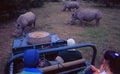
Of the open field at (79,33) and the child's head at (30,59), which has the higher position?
the child's head at (30,59)

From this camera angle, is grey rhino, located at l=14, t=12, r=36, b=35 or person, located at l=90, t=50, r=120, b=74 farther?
grey rhino, located at l=14, t=12, r=36, b=35

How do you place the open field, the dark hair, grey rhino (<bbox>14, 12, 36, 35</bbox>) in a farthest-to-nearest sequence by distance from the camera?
1. grey rhino (<bbox>14, 12, 36, 35</bbox>)
2. the open field
3. the dark hair

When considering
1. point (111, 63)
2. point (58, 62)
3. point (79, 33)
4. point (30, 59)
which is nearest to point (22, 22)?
point (79, 33)

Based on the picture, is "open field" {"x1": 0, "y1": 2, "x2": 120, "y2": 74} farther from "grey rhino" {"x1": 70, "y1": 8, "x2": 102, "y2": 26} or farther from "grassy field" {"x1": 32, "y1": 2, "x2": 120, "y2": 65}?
"grey rhino" {"x1": 70, "y1": 8, "x2": 102, "y2": 26}

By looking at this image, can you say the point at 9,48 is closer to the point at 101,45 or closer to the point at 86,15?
the point at 101,45

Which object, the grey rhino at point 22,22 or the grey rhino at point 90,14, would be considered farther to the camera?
the grey rhino at point 90,14

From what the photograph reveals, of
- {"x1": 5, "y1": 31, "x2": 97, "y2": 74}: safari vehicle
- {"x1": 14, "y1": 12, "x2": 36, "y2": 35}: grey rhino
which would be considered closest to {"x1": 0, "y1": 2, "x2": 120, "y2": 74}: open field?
{"x1": 14, "y1": 12, "x2": 36, "y2": 35}: grey rhino

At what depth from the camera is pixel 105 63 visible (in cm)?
302

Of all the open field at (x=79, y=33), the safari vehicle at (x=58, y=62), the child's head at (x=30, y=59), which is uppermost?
the child's head at (x=30, y=59)

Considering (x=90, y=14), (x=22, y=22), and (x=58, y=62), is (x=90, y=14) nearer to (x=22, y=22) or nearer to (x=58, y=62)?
(x=22, y=22)

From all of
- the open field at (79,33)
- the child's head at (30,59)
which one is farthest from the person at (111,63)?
the open field at (79,33)

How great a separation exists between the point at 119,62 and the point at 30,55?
131 centimetres

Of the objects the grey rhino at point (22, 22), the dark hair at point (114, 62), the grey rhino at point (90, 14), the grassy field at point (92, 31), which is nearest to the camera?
the dark hair at point (114, 62)

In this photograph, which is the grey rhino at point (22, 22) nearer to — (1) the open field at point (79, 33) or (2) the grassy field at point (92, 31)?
(1) the open field at point (79, 33)
